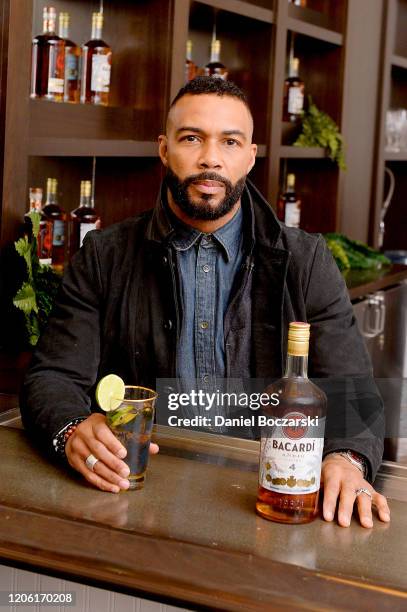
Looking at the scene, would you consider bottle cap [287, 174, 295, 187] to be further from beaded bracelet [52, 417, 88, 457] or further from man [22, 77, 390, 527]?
beaded bracelet [52, 417, 88, 457]

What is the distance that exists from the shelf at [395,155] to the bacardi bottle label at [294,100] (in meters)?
0.95

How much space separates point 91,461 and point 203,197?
0.69 m

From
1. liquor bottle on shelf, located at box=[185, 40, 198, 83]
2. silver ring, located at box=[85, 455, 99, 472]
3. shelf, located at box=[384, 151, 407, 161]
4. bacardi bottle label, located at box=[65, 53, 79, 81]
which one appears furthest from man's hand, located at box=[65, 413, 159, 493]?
shelf, located at box=[384, 151, 407, 161]

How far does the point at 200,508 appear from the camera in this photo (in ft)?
4.29

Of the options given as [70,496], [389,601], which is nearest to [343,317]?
[70,496]

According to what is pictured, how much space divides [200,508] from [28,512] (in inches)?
9.1

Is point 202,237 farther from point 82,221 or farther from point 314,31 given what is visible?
point 314,31

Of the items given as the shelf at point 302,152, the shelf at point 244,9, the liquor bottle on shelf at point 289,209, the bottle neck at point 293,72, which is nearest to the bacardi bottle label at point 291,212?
the liquor bottle on shelf at point 289,209

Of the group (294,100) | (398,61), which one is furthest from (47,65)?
(398,61)

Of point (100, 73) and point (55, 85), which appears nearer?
point (55, 85)

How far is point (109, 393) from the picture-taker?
4.55ft

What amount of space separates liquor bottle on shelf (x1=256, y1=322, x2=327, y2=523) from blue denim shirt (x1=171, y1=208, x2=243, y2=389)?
69cm

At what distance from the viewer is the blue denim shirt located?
198cm

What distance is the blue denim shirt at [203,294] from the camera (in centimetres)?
198
